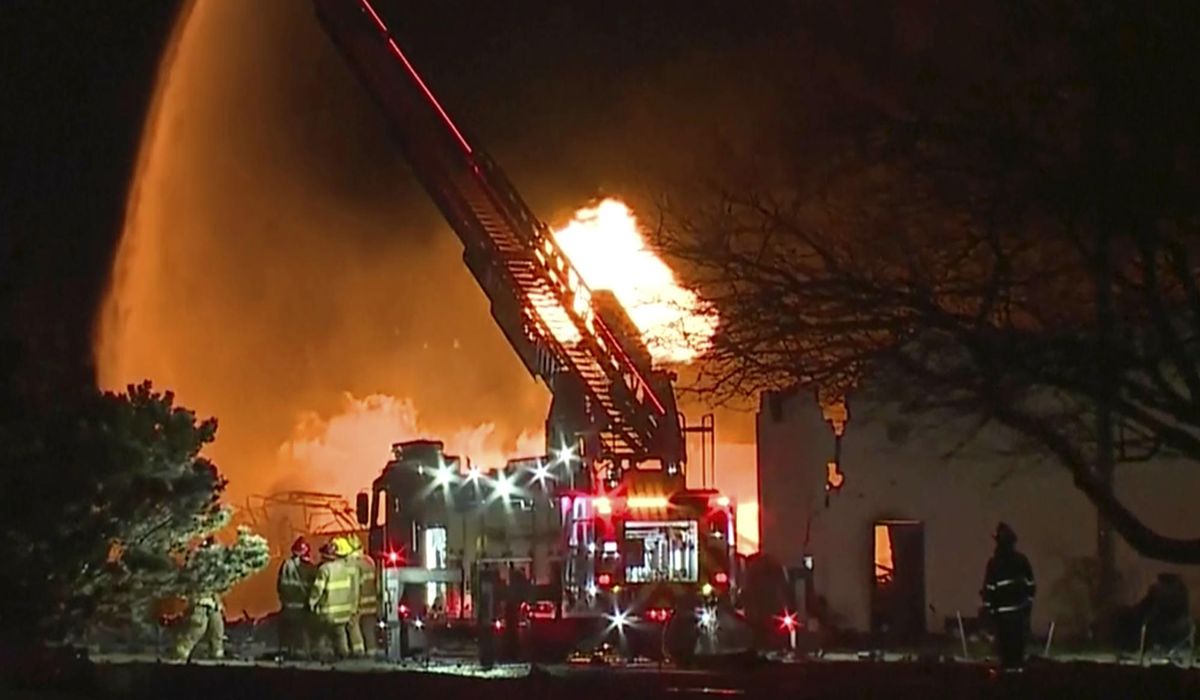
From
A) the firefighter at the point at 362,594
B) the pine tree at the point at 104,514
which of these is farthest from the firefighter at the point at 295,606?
the pine tree at the point at 104,514

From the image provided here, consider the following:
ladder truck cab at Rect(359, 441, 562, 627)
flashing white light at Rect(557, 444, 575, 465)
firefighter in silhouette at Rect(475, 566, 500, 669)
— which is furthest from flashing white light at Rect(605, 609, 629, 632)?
flashing white light at Rect(557, 444, 575, 465)

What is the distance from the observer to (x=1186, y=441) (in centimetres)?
1422

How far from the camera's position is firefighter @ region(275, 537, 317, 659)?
21.5 m

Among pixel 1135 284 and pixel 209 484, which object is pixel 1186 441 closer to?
pixel 1135 284

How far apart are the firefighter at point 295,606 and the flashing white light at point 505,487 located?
102 inches

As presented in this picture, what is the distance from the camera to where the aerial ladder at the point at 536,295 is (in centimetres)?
2536

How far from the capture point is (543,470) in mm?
22984

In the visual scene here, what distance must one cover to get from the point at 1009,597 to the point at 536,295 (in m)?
10.7

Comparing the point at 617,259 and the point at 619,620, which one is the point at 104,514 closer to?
the point at 619,620

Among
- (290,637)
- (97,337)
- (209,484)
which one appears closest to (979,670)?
(290,637)

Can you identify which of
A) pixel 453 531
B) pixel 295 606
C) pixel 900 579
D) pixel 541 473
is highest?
pixel 541 473

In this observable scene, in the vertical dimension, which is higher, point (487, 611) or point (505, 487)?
point (505, 487)

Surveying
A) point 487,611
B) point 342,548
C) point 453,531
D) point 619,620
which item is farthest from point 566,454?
point 619,620

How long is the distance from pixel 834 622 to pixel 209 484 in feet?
30.9
